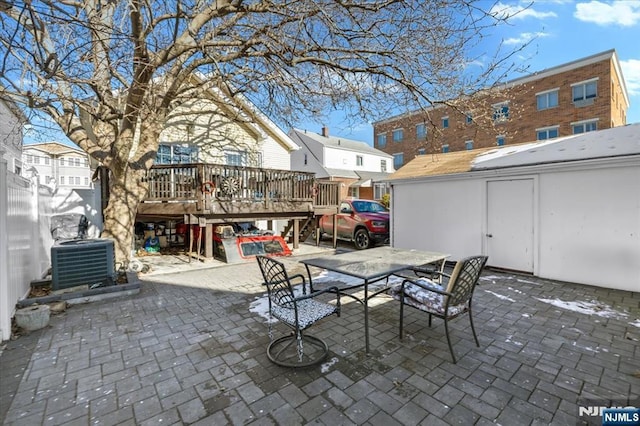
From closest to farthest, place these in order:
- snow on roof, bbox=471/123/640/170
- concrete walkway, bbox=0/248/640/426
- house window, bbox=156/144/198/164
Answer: concrete walkway, bbox=0/248/640/426, snow on roof, bbox=471/123/640/170, house window, bbox=156/144/198/164

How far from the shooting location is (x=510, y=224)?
6.60m

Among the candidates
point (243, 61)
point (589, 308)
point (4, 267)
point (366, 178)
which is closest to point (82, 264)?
point (4, 267)

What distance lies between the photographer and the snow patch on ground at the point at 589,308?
13.8ft

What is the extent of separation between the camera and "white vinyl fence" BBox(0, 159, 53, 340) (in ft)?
11.2

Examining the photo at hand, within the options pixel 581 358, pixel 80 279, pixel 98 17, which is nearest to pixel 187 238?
pixel 80 279

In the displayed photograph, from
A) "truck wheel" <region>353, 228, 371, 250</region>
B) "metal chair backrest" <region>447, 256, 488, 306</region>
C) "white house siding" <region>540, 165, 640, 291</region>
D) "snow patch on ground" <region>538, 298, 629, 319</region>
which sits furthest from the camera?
"truck wheel" <region>353, 228, 371, 250</region>

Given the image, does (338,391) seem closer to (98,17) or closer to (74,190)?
(98,17)

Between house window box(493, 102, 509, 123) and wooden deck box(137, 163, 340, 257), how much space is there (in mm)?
5441

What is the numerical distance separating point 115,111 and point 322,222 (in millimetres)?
8057

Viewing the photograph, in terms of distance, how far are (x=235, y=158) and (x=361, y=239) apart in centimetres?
587

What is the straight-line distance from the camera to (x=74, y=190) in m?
9.45

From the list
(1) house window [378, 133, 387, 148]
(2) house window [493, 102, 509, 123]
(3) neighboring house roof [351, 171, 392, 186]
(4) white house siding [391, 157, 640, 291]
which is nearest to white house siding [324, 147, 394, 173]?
→ (3) neighboring house roof [351, 171, 392, 186]

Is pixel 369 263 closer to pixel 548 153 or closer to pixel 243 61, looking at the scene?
pixel 548 153

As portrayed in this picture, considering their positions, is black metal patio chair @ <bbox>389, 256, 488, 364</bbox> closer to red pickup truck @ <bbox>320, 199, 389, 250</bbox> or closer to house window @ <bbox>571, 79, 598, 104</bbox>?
red pickup truck @ <bbox>320, 199, 389, 250</bbox>
